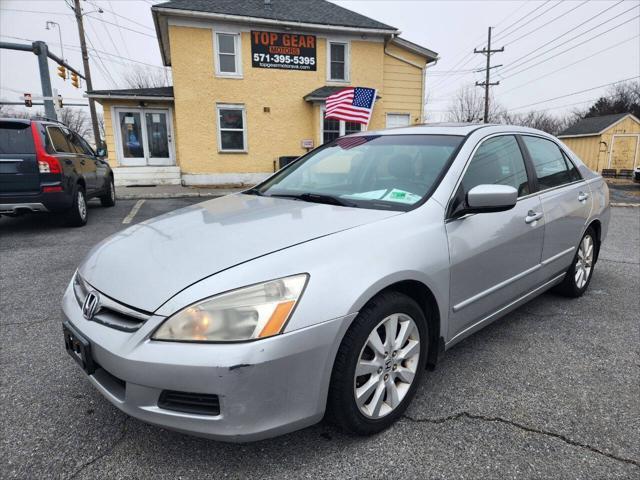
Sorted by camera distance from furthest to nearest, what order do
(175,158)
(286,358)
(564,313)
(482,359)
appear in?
(175,158), (564,313), (482,359), (286,358)

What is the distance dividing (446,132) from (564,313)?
6.36 ft

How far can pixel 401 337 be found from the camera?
209cm

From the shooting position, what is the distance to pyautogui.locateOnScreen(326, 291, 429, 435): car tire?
1832mm

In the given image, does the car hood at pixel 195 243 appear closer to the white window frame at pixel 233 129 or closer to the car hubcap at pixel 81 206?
the car hubcap at pixel 81 206

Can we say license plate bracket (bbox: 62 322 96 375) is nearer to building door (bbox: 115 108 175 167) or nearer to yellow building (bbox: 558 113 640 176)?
building door (bbox: 115 108 175 167)

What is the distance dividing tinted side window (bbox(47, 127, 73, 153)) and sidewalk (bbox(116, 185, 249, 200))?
4103 mm

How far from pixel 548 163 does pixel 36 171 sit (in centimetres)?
651

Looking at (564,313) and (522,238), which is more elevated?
(522,238)

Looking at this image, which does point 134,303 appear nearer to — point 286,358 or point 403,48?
point 286,358

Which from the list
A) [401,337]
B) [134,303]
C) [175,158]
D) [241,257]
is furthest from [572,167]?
[175,158]

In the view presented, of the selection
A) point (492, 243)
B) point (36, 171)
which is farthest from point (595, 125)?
point (36, 171)

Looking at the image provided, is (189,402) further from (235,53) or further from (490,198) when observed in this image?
(235,53)

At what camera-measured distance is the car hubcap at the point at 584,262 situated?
12.6ft

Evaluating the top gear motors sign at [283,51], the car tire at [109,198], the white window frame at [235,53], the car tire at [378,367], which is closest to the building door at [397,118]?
the top gear motors sign at [283,51]
